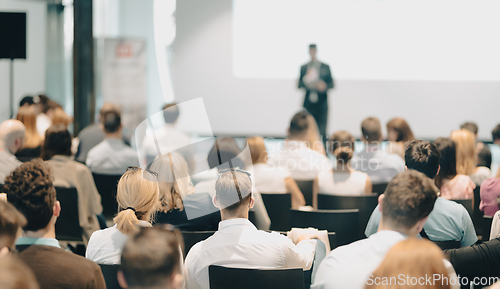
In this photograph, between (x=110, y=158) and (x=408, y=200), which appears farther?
(x=110, y=158)

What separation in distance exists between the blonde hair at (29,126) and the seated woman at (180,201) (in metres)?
2.38

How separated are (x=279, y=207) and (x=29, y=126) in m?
2.89

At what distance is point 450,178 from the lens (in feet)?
9.49

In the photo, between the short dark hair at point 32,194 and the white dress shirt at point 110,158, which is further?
the white dress shirt at point 110,158

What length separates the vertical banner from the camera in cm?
761

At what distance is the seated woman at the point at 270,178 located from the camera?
11.1 ft

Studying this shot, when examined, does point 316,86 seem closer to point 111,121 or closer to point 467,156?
point 467,156

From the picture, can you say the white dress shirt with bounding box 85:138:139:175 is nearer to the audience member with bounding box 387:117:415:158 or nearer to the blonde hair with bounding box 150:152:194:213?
the blonde hair with bounding box 150:152:194:213

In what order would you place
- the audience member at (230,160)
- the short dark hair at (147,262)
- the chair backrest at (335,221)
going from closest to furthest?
the short dark hair at (147,262) < the chair backrest at (335,221) < the audience member at (230,160)

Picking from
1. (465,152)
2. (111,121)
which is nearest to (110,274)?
(111,121)

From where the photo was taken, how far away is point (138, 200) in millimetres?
1920

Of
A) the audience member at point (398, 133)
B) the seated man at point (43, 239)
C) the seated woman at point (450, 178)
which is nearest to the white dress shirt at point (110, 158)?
the seated man at point (43, 239)

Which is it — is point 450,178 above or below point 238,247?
above

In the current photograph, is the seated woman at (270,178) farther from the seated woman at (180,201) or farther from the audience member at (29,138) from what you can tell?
the audience member at (29,138)
